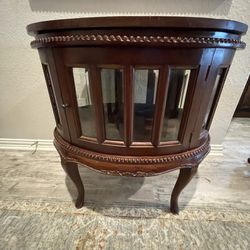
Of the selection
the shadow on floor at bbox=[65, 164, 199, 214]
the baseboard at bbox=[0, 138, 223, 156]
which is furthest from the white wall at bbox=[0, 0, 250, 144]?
the shadow on floor at bbox=[65, 164, 199, 214]

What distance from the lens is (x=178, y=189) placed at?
0.87 meters

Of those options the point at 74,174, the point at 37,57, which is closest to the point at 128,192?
the point at 74,174

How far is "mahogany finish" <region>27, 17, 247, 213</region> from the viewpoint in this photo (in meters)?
0.47

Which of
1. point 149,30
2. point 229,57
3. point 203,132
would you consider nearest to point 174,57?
point 149,30

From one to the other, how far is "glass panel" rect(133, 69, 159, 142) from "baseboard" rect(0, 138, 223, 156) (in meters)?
1.05

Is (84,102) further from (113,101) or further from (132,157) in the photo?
(132,157)

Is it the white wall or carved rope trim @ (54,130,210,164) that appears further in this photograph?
the white wall

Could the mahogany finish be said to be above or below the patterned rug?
above

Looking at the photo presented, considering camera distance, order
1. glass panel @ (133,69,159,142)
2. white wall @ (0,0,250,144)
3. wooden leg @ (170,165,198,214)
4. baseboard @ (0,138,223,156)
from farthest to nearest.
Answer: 1. baseboard @ (0,138,223,156)
2. white wall @ (0,0,250,144)
3. wooden leg @ (170,165,198,214)
4. glass panel @ (133,69,159,142)

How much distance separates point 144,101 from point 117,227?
2.23 feet

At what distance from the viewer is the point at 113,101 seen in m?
0.63

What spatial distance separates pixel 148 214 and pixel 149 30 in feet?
2.95

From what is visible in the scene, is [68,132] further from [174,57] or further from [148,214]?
[148,214]

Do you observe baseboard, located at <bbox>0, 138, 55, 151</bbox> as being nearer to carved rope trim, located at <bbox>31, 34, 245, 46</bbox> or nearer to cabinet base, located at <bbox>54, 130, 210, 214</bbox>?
cabinet base, located at <bbox>54, 130, 210, 214</bbox>
